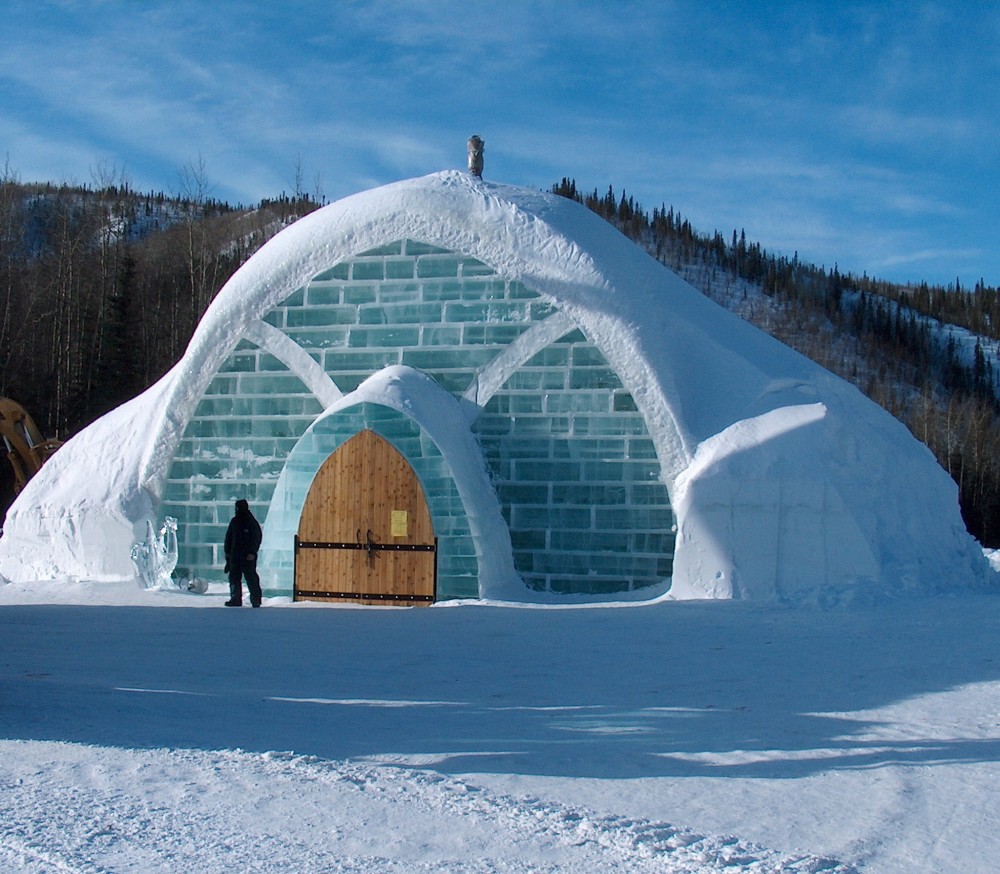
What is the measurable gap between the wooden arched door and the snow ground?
97.3 inches

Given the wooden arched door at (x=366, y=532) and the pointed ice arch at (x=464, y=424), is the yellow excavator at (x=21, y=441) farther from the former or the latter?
the wooden arched door at (x=366, y=532)

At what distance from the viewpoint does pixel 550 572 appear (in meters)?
13.5

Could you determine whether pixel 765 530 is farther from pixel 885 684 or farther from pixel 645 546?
pixel 885 684

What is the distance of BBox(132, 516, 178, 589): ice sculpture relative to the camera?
13820 mm

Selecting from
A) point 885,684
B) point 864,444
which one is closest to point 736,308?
point 864,444

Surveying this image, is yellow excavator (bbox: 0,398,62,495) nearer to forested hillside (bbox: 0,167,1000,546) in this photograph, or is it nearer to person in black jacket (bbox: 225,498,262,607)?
person in black jacket (bbox: 225,498,262,607)

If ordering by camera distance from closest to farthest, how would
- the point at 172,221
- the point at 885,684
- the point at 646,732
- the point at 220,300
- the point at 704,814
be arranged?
the point at 704,814 < the point at 646,732 < the point at 885,684 < the point at 220,300 < the point at 172,221

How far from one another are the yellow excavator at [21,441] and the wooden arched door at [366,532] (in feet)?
23.9

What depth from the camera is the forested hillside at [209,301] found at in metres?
35.4

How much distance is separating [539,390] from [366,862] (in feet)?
33.1

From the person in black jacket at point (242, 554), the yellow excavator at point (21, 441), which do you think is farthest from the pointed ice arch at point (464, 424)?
A: the yellow excavator at point (21, 441)

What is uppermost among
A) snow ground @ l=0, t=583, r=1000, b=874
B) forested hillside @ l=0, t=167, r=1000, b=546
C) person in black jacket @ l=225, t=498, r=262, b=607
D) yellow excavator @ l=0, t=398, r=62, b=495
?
forested hillside @ l=0, t=167, r=1000, b=546

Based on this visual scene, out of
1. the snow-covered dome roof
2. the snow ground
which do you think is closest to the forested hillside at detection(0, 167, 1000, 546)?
the snow-covered dome roof

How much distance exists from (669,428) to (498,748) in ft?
26.0
